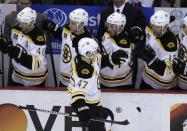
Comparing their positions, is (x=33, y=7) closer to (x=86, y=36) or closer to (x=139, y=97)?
(x=86, y=36)

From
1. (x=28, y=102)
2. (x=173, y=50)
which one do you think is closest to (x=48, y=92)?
(x=28, y=102)

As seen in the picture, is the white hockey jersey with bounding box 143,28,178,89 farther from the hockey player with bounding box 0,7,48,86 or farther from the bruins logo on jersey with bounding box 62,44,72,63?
the hockey player with bounding box 0,7,48,86

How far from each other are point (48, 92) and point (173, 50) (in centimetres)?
127

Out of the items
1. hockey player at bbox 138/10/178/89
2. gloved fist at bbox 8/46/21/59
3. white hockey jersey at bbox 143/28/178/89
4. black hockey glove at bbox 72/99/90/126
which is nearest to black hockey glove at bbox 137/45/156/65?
hockey player at bbox 138/10/178/89

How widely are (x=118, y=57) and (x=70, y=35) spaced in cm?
62

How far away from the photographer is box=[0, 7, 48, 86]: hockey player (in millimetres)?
7203

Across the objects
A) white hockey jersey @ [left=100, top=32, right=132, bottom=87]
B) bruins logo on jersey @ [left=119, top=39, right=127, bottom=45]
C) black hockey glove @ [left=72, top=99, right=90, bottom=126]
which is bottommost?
black hockey glove @ [left=72, top=99, right=90, bottom=126]

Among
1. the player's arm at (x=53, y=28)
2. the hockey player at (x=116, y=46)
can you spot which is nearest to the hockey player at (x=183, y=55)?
the hockey player at (x=116, y=46)

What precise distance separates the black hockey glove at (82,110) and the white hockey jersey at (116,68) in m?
0.75

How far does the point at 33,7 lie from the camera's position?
26.0ft

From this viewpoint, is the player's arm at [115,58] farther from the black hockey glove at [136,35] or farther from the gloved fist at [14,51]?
the gloved fist at [14,51]

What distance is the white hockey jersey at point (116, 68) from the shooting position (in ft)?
23.9

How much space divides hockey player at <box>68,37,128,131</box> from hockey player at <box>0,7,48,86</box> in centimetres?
54

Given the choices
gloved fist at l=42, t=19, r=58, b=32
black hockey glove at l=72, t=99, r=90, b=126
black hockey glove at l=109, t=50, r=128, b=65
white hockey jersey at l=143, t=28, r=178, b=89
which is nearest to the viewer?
black hockey glove at l=72, t=99, r=90, b=126
